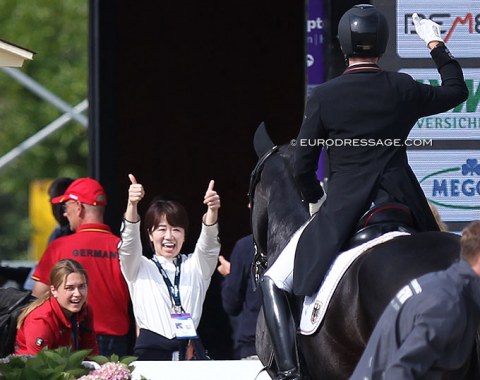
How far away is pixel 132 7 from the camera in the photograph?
1164 cm

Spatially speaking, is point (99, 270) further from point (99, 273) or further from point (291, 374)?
point (291, 374)

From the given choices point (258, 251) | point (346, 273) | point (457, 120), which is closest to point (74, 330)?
point (258, 251)

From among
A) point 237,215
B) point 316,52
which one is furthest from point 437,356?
point 237,215

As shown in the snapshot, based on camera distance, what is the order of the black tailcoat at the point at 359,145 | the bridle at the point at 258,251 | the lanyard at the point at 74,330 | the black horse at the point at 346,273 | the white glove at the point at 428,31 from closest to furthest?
1. the black horse at the point at 346,273
2. the black tailcoat at the point at 359,145
3. the white glove at the point at 428,31
4. the bridle at the point at 258,251
5. the lanyard at the point at 74,330

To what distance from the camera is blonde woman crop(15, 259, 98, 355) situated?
7.07 metres

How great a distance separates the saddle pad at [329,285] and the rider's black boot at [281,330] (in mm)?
129

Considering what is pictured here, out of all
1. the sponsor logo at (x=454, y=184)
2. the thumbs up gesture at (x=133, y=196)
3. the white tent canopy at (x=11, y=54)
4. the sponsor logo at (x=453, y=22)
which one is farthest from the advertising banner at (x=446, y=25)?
the white tent canopy at (x=11, y=54)

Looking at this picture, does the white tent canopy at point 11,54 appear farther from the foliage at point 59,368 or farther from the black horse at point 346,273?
the foliage at point 59,368

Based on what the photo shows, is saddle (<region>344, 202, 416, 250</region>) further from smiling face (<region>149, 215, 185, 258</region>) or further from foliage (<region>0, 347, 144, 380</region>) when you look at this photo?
smiling face (<region>149, 215, 185, 258</region>)

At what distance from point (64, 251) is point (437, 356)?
422cm

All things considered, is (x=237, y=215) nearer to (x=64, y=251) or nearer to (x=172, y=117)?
(x=172, y=117)

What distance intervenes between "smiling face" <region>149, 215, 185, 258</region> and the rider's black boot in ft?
7.05

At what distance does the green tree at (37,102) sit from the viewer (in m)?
29.7

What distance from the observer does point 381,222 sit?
5.48m
